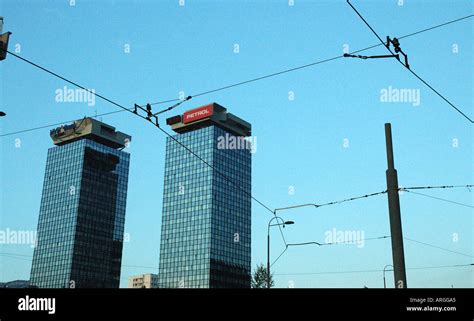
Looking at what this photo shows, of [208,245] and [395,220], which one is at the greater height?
[208,245]

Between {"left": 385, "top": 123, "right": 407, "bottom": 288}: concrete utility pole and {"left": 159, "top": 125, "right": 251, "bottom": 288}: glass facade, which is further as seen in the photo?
{"left": 159, "top": 125, "right": 251, "bottom": 288}: glass facade

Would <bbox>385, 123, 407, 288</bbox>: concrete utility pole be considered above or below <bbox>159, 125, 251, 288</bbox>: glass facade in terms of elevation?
below

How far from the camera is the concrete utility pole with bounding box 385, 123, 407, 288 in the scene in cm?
1666

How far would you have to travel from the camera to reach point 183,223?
7859 inches

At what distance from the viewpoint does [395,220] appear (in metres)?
17.6

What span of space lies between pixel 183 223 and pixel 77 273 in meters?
42.6

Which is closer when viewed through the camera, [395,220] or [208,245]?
[395,220]
